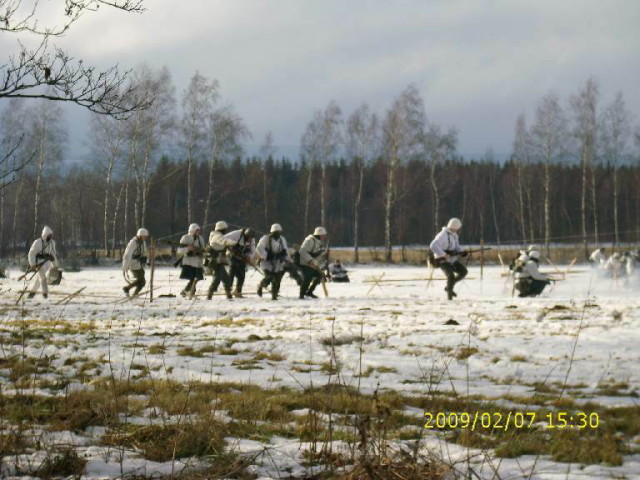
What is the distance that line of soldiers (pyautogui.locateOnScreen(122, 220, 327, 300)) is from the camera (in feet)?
51.5

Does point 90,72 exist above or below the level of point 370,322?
above

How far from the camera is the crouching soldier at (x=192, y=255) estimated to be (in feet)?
54.5

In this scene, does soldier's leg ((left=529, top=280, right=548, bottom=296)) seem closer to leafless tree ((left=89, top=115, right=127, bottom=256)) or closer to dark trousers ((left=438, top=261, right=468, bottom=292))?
dark trousers ((left=438, top=261, right=468, bottom=292))

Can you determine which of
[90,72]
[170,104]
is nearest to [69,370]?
[90,72]

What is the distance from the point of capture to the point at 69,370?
246 inches

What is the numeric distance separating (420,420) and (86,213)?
5400 cm

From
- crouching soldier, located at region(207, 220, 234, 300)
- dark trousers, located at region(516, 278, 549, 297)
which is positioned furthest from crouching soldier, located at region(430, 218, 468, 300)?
crouching soldier, located at region(207, 220, 234, 300)

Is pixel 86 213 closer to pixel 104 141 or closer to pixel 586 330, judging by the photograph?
pixel 104 141

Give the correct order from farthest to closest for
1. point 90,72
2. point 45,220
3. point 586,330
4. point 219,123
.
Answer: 1. point 45,220
2. point 219,123
3. point 586,330
4. point 90,72

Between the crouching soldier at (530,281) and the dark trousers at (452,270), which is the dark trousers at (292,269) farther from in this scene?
the crouching soldier at (530,281)
